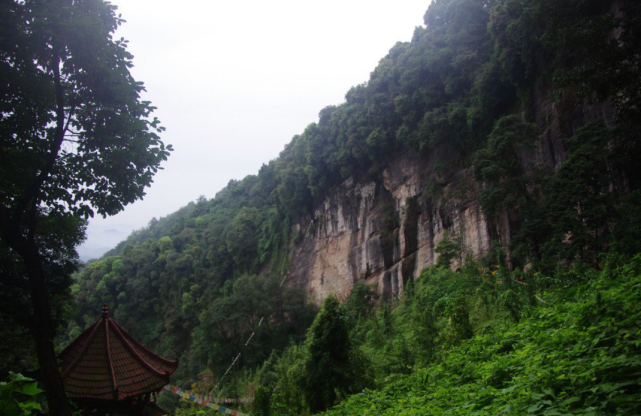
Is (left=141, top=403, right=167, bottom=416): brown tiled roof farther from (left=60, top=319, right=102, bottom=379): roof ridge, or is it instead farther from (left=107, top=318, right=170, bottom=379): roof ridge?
(left=60, top=319, right=102, bottom=379): roof ridge

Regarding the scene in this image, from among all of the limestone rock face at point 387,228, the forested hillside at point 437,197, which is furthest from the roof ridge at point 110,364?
the limestone rock face at point 387,228

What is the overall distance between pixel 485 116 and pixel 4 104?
51.8ft

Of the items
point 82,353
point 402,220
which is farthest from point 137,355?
point 402,220

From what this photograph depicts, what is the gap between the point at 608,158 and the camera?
1015cm

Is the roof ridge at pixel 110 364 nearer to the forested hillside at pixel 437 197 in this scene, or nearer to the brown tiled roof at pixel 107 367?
the brown tiled roof at pixel 107 367

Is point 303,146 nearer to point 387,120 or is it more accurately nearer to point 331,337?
point 387,120

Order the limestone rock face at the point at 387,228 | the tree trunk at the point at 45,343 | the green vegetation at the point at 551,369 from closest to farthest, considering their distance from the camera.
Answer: the green vegetation at the point at 551,369, the tree trunk at the point at 45,343, the limestone rock face at the point at 387,228

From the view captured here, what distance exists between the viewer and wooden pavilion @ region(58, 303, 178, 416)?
6.33m

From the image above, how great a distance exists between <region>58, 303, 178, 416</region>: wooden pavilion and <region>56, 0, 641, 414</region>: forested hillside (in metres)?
3.38

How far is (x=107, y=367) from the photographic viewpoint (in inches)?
261

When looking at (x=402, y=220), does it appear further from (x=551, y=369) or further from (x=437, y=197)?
(x=551, y=369)

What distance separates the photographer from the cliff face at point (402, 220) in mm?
14438

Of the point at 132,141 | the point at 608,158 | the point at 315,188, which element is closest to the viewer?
the point at 132,141

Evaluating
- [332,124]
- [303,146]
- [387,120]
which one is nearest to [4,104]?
[387,120]
